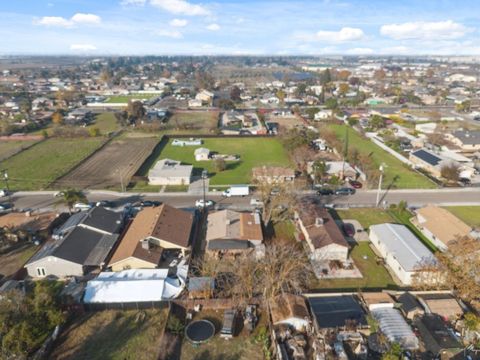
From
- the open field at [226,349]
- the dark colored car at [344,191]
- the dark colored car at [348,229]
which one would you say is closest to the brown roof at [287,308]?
the open field at [226,349]

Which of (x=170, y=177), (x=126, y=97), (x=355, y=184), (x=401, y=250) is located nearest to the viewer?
(x=401, y=250)

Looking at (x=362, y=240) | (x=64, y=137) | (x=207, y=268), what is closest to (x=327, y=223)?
(x=362, y=240)

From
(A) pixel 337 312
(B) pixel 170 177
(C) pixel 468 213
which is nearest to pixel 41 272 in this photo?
(B) pixel 170 177

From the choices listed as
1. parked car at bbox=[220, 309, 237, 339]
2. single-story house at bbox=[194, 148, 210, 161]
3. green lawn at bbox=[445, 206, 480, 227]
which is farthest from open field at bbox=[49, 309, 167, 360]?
single-story house at bbox=[194, 148, 210, 161]

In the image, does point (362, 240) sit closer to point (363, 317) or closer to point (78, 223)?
point (363, 317)

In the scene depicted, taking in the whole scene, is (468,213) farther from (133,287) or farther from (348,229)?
(133,287)

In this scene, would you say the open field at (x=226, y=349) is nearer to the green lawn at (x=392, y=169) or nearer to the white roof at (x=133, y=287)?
the white roof at (x=133, y=287)
